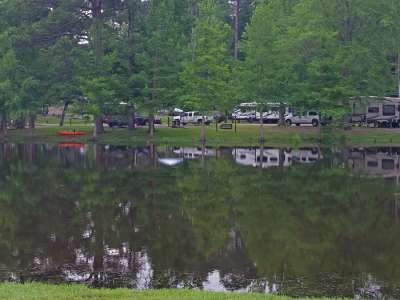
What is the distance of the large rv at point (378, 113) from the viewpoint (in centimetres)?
6738

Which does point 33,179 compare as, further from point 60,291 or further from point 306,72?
point 306,72

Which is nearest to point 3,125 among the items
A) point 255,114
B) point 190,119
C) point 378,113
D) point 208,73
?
point 208,73

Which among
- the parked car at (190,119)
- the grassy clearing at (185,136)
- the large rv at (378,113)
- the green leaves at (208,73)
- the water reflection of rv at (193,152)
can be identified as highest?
the green leaves at (208,73)

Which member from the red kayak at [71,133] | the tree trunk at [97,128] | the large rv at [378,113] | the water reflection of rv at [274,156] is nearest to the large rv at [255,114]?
the large rv at [378,113]

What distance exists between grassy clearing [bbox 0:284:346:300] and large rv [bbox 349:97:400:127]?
180ft

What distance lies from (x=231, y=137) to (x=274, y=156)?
1309 cm

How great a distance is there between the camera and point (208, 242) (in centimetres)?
2023

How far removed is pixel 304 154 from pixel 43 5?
3214 centimetres

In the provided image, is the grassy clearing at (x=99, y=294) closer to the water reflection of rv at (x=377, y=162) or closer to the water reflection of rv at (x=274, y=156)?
the water reflection of rv at (x=377, y=162)

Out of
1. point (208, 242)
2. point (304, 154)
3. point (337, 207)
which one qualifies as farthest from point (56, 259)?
point (304, 154)

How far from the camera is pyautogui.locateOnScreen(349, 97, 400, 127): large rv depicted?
67.4m

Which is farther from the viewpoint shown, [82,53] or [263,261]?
[82,53]

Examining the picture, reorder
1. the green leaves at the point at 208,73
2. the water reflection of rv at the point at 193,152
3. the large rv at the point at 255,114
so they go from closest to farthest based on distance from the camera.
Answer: the water reflection of rv at the point at 193,152 → the green leaves at the point at 208,73 → the large rv at the point at 255,114

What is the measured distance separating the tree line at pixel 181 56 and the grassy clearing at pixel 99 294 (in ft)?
150
